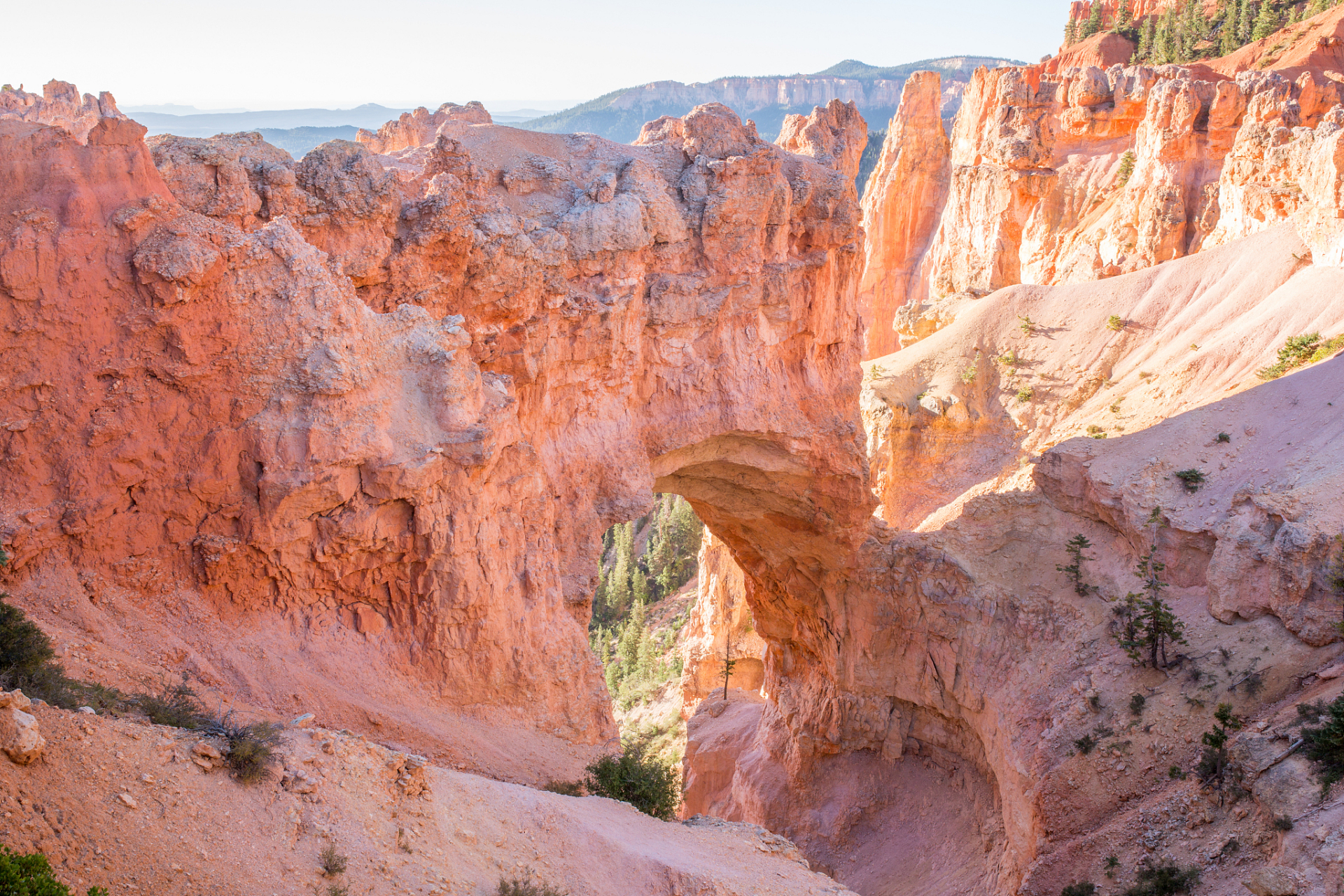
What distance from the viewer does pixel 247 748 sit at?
344 inches

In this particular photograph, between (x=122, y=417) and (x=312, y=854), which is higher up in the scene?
(x=122, y=417)

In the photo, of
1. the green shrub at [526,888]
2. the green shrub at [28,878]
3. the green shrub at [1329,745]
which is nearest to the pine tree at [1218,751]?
the green shrub at [1329,745]

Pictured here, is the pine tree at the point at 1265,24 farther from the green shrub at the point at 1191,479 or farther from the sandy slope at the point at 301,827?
the sandy slope at the point at 301,827

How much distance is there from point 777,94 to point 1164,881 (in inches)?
7255

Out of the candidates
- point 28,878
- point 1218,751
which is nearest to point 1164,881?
point 1218,751

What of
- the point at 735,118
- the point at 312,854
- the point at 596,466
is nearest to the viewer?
the point at 312,854

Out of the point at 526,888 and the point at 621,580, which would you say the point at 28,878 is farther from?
the point at 621,580

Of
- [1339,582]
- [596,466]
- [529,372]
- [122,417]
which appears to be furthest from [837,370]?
[122,417]

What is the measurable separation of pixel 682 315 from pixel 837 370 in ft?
20.1

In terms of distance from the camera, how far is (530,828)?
11203 mm

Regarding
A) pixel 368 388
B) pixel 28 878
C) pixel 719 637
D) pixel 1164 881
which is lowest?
pixel 719 637

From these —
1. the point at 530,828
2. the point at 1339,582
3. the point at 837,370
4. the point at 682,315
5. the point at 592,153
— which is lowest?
the point at 530,828

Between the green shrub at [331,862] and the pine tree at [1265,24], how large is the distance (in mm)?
85043

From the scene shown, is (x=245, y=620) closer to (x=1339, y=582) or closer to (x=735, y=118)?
(x=735, y=118)
